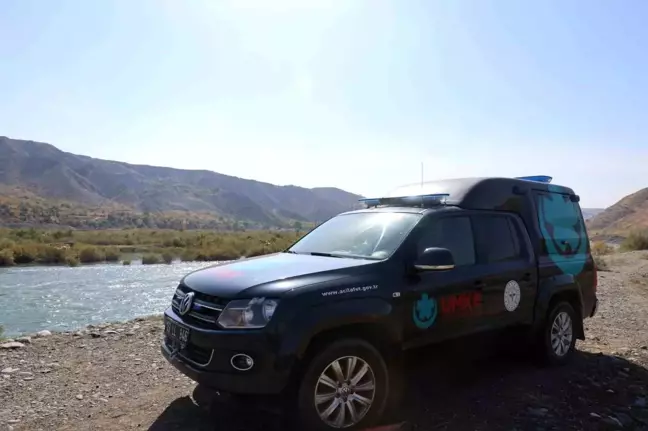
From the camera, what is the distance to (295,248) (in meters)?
5.70

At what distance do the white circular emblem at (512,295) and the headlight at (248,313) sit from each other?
2.72 m

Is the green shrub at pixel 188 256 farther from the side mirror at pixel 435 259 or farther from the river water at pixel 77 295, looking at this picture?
the side mirror at pixel 435 259

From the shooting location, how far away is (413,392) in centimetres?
516

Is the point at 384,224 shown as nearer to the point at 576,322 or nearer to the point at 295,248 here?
the point at 295,248

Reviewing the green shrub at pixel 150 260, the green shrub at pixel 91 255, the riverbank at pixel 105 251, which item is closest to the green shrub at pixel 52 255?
the riverbank at pixel 105 251

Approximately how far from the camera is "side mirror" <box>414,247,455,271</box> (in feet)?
14.4

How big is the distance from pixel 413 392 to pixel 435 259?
5.04 feet

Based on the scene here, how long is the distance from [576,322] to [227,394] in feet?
14.6

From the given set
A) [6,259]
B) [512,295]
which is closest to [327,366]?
[512,295]

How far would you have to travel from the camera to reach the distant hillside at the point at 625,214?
92.4 meters

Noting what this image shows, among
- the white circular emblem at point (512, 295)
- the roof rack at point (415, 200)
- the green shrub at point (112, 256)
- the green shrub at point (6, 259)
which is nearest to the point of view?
the roof rack at point (415, 200)

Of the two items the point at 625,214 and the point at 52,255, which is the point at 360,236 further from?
the point at 625,214

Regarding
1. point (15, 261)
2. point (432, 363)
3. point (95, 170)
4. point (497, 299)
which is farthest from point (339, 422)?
point (95, 170)

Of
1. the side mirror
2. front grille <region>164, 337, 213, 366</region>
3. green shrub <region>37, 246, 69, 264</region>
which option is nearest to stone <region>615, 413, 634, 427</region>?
the side mirror
